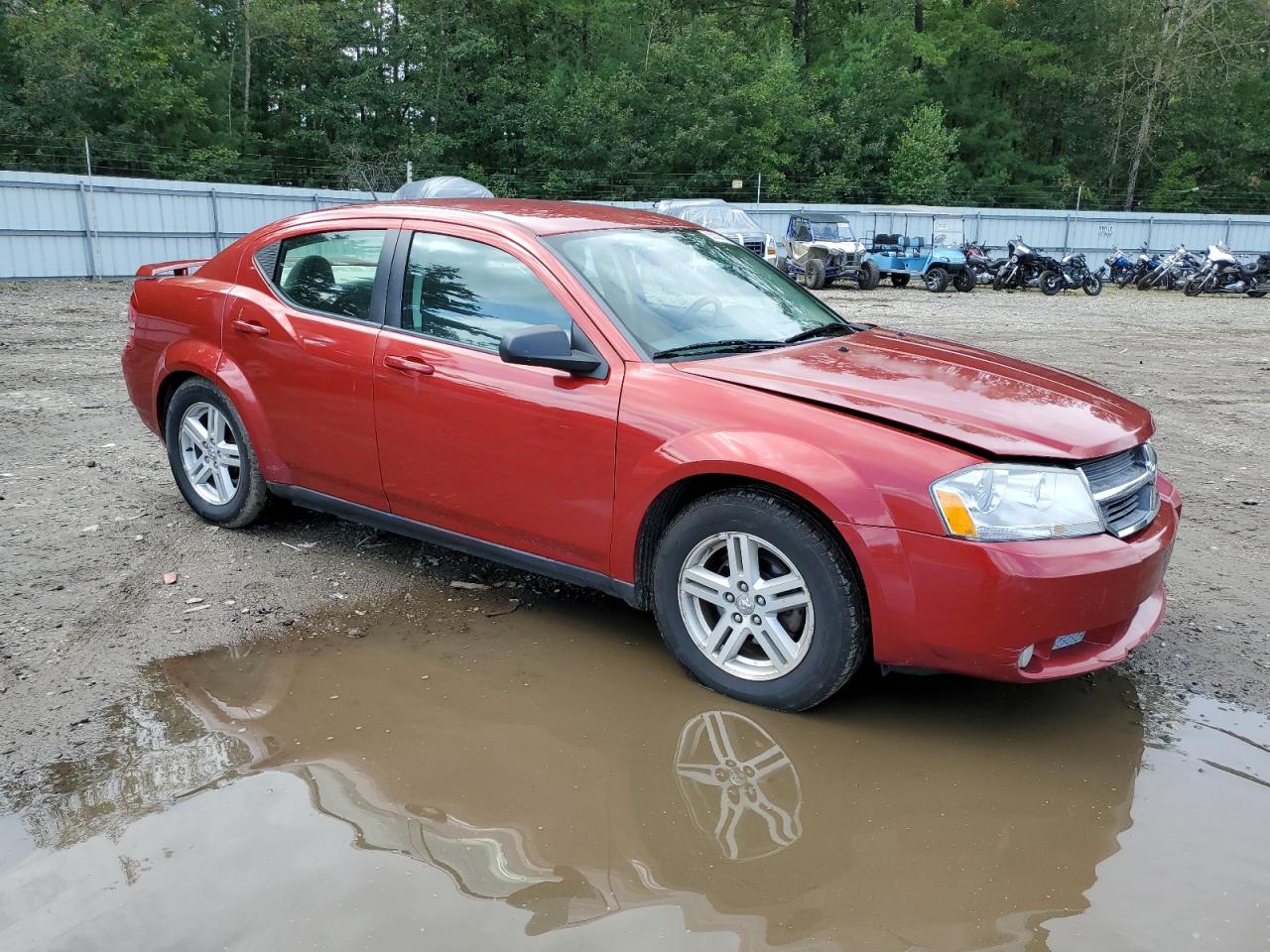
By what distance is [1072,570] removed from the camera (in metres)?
3.13

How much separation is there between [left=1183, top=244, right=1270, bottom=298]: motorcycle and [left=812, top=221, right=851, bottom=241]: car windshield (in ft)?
27.3

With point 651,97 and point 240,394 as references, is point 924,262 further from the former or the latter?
point 240,394

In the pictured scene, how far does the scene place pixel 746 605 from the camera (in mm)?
3525

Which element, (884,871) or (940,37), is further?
(940,37)

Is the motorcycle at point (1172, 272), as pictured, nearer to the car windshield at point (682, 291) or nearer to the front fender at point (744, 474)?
the car windshield at point (682, 291)

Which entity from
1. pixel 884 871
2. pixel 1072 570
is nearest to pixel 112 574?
pixel 884 871

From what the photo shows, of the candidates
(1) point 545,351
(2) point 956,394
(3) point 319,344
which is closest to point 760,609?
(2) point 956,394

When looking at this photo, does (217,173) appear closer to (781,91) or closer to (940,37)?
(781,91)

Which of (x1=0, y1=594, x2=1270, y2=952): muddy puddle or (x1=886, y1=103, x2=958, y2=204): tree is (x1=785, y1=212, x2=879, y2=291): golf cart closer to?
(x1=886, y1=103, x2=958, y2=204): tree

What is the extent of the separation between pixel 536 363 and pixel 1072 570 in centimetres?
185

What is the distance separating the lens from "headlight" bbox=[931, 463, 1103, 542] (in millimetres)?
3131

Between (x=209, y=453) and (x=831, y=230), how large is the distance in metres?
22.9

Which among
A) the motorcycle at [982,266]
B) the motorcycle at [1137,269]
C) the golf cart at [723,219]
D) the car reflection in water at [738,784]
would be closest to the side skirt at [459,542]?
the car reflection in water at [738,784]

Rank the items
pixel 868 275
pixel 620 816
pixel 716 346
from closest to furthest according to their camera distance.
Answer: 1. pixel 620 816
2. pixel 716 346
3. pixel 868 275
